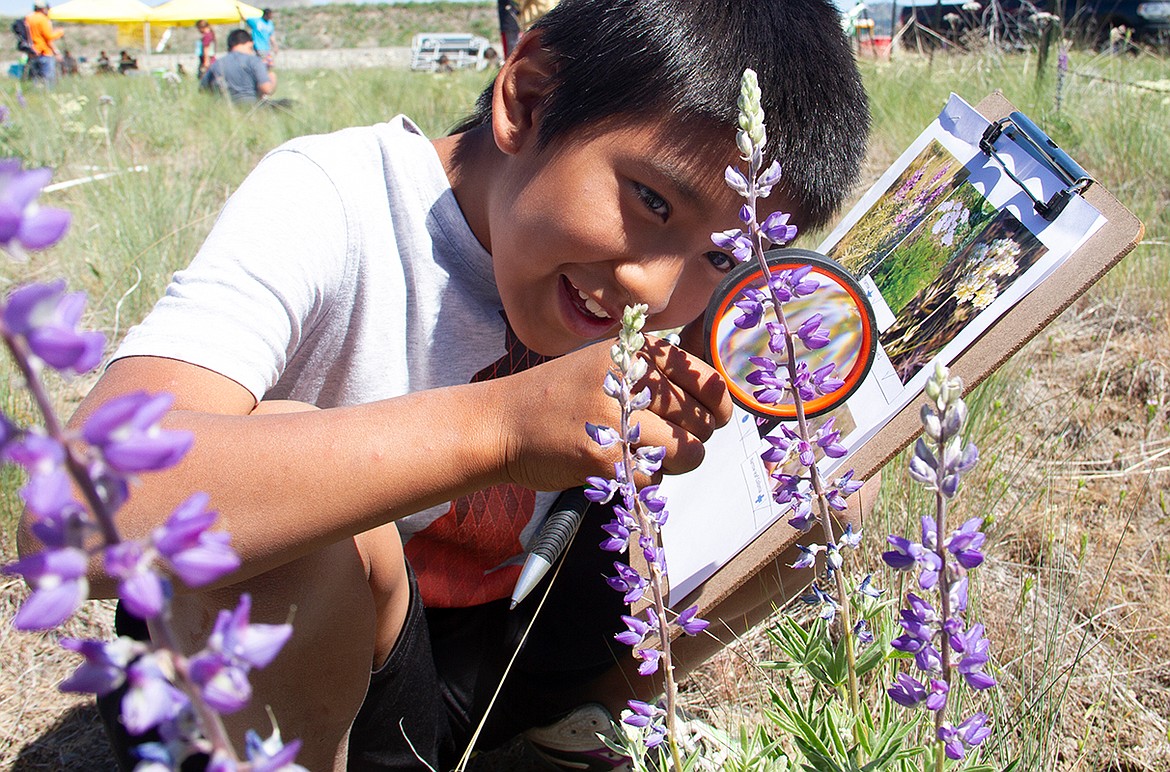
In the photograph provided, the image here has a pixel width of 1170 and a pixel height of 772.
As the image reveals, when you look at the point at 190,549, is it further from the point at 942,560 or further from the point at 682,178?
the point at 682,178

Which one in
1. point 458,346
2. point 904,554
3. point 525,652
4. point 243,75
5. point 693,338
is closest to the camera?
point 904,554

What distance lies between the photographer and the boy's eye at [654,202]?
165 cm

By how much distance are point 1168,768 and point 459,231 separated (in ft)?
5.58

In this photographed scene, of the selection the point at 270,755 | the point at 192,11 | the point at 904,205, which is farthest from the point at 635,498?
the point at 192,11

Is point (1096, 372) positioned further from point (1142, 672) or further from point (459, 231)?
point (459, 231)

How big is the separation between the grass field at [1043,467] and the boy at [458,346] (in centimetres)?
57

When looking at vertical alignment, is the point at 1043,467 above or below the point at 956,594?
below

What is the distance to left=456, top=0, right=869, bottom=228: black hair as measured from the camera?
1685 millimetres

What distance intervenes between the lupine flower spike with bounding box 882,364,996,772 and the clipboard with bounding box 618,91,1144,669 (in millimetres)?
495

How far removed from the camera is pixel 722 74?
167 cm

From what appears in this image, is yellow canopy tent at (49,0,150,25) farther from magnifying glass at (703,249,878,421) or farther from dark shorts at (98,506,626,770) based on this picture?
magnifying glass at (703,249,878,421)

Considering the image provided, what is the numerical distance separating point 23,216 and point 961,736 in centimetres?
100

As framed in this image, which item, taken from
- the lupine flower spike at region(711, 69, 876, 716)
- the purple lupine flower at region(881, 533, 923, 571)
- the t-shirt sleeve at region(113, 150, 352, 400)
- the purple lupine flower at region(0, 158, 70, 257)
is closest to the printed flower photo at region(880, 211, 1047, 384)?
the lupine flower spike at region(711, 69, 876, 716)

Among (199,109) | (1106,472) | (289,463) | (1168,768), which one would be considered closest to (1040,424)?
(1106,472)
